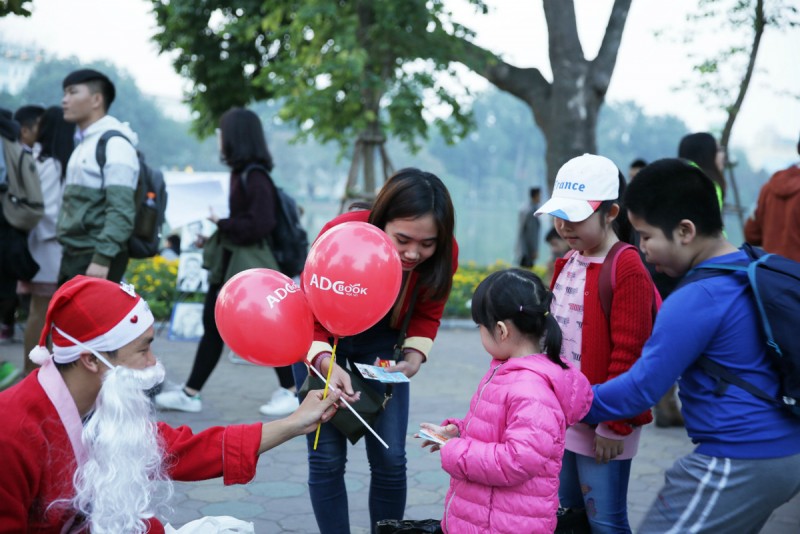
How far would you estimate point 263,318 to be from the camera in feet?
8.37

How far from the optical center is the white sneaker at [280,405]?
5898 millimetres

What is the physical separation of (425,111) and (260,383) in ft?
24.8

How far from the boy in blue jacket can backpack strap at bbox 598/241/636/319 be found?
1.41 feet

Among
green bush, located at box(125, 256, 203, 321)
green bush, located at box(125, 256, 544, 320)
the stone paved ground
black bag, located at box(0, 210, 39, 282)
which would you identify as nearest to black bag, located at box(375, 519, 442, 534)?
the stone paved ground

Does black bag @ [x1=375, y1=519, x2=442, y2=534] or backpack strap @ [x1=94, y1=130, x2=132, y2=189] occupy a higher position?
backpack strap @ [x1=94, y1=130, x2=132, y2=189]

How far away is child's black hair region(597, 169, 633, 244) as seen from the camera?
2811 mm

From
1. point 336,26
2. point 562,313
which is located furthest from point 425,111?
point 562,313

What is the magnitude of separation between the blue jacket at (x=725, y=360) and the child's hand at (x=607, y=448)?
46 cm

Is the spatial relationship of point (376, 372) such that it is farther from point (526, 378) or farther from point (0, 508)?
point (0, 508)

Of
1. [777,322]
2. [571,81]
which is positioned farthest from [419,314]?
[571,81]

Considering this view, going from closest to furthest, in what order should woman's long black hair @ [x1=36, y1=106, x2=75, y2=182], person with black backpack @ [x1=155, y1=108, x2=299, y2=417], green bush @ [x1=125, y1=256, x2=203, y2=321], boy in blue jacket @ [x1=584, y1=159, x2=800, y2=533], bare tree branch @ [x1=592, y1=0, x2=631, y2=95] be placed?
boy in blue jacket @ [x1=584, y1=159, x2=800, y2=533]
person with black backpack @ [x1=155, y1=108, x2=299, y2=417]
woman's long black hair @ [x1=36, y1=106, x2=75, y2=182]
green bush @ [x1=125, y1=256, x2=203, y2=321]
bare tree branch @ [x1=592, y1=0, x2=631, y2=95]

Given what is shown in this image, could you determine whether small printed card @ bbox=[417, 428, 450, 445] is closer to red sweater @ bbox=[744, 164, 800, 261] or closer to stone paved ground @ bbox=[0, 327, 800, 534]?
stone paved ground @ bbox=[0, 327, 800, 534]

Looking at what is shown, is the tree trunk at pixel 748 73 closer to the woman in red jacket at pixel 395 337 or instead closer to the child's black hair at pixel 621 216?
the child's black hair at pixel 621 216

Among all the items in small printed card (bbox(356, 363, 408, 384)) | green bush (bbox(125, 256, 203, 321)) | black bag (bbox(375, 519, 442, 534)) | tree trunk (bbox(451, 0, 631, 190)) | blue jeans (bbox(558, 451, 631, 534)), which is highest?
tree trunk (bbox(451, 0, 631, 190))
